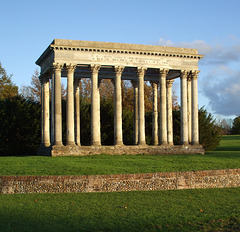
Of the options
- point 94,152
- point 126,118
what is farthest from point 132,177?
point 126,118

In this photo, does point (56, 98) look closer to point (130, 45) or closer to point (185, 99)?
point (130, 45)

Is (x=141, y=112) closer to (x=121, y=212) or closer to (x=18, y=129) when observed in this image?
(x=18, y=129)

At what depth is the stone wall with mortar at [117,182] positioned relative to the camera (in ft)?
75.3

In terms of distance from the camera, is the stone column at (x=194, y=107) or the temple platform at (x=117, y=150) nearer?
the temple platform at (x=117, y=150)

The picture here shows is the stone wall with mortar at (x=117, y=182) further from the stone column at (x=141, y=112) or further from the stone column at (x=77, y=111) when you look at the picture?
the stone column at (x=77, y=111)

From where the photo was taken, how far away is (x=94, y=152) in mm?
42281

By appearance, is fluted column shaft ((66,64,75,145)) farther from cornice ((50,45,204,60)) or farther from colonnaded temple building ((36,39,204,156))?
cornice ((50,45,204,60))

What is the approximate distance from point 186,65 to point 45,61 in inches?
667

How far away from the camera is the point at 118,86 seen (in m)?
45.1

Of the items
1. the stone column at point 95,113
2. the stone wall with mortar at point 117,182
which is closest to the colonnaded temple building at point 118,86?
the stone column at point 95,113

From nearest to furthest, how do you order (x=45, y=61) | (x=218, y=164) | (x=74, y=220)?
(x=74, y=220) < (x=218, y=164) < (x=45, y=61)

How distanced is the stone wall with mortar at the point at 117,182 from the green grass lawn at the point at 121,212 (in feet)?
3.27

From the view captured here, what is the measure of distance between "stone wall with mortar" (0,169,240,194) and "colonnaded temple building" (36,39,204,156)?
17.7 meters

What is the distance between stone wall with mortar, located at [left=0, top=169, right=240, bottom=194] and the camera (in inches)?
903
